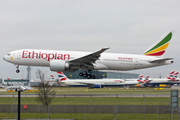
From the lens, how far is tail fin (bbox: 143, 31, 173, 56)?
1757 inches

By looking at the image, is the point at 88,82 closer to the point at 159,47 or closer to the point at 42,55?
the point at 159,47

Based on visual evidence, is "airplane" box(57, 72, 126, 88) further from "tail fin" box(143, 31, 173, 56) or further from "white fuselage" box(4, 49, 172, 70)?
"white fuselage" box(4, 49, 172, 70)

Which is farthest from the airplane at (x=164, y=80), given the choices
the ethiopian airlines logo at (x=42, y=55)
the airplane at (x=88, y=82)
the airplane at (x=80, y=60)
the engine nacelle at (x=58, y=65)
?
the engine nacelle at (x=58, y=65)

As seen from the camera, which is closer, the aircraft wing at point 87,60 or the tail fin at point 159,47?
the aircraft wing at point 87,60

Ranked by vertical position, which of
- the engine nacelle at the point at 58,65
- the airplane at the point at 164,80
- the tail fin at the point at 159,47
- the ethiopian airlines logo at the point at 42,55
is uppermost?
the tail fin at the point at 159,47

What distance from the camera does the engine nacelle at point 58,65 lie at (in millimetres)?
39125

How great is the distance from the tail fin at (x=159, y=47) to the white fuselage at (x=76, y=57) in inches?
93.6

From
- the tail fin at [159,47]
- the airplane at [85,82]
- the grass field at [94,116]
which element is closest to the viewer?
the grass field at [94,116]

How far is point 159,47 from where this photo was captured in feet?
149

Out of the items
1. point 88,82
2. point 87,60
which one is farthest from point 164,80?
point 87,60

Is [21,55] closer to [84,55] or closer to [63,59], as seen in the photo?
[63,59]

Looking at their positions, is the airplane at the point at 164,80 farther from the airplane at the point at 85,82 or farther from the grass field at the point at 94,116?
the grass field at the point at 94,116

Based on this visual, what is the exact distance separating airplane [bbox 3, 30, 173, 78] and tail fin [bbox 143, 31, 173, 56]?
167cm

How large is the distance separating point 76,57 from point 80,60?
1.55m
